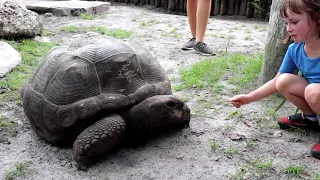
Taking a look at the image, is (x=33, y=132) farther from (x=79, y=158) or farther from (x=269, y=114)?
(x=269, y=114)

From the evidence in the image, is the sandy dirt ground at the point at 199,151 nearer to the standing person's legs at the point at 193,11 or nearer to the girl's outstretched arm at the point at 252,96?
the girl's outstretched arm at the point at 252,96

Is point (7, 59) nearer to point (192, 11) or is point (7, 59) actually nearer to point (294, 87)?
point (192, 11)

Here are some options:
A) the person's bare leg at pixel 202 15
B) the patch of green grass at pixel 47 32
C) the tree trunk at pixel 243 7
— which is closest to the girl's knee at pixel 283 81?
the person's bare leg at pixel 202 15

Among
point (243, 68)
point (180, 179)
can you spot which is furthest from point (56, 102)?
point (243, 68)

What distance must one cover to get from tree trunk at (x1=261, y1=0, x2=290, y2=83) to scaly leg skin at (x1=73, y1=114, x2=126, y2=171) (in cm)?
172

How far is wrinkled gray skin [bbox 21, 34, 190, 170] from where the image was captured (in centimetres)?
246

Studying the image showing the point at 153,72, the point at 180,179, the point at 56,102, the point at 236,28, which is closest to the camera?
the point at 180,179

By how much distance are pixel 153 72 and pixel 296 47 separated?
1036 millimetres

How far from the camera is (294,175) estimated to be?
92.0 inches

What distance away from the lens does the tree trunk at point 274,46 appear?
135 inches

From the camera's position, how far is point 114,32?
624 centimetres

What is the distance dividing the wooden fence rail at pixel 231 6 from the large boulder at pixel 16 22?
5.51 meters

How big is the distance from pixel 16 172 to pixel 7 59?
2.37m

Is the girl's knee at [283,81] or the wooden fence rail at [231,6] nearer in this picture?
the girl's knee at [283,81]
